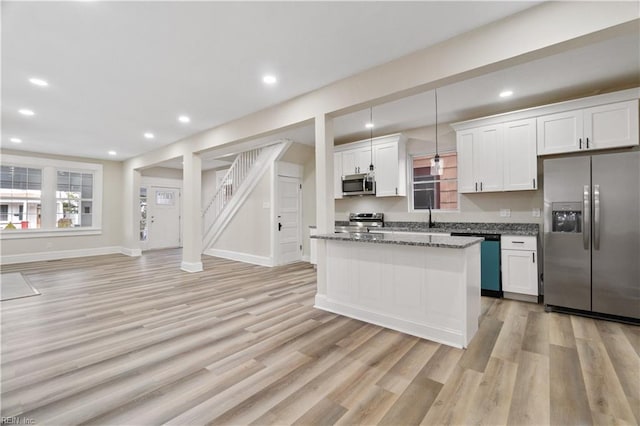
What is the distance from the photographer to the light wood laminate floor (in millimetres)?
1743

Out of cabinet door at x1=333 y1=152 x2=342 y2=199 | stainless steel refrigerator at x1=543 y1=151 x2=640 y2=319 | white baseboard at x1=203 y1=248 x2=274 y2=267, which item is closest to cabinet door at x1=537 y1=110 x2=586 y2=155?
stainless steel refrigerator at x1=543 y1=151 x2=640 y2=319

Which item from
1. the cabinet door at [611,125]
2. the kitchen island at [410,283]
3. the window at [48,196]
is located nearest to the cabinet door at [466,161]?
the cabinet door at [611,125]

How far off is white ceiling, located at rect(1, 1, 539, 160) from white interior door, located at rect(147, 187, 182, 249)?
522cm

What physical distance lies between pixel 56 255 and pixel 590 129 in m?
11.2

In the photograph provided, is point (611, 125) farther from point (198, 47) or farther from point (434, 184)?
point (198, 47)

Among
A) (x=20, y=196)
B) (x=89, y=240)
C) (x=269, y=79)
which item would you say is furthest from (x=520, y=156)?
(x=20, y=196)

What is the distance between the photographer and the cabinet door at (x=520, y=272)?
3811mm

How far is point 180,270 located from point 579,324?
254 inches

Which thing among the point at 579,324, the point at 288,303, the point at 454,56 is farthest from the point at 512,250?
the point at 288,303

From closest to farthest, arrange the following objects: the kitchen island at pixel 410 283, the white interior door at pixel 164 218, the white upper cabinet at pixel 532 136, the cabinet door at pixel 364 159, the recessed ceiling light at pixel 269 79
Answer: the kitchen island at pixel 410 283 < the recessed ceiling light at pixel 269 79 < the white upper cabinet at pixel 532 136 < the cabinet door at pixel 364 159 < the white interior door at pixel 164 218

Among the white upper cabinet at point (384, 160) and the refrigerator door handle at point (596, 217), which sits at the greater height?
the white upper cabinet at point (384, 160)

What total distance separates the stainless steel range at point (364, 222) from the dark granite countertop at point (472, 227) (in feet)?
0.59

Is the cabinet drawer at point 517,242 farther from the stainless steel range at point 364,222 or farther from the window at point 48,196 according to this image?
the window at point 48,196

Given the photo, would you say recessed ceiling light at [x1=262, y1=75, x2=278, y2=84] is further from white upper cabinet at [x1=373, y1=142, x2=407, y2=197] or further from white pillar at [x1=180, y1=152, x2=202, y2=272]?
white pillar at [x1=180, y1=152, x2=202, y2=272]
